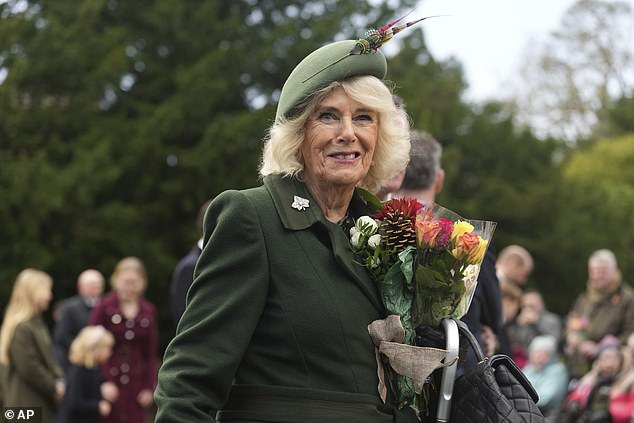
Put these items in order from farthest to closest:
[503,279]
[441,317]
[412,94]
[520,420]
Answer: [412,94] → [503,279] → [441,317] → [520,420]

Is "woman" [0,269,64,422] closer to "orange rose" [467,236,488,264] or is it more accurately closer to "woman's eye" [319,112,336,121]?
"woman's eye" [319,112,336,121]

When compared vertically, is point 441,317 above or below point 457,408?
above

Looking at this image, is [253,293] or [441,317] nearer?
[253,293]

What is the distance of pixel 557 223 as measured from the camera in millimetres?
31875

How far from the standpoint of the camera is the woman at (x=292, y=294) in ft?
9.57

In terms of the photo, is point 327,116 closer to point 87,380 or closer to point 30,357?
point 87,380

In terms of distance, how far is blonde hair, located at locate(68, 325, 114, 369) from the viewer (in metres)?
9.12

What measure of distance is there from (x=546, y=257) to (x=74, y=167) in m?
16.2

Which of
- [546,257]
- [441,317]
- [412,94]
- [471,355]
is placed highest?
[412,94]

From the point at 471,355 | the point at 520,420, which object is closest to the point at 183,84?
the point at 471,355

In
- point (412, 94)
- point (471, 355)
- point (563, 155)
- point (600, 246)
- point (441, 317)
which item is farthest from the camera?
point (563, 155)

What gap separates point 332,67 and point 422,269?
667mm

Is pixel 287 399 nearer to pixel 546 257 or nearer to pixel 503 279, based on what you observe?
pixel 503 279

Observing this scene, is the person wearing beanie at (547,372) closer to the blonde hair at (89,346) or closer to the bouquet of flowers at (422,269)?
the blonde hair at (89,346)
